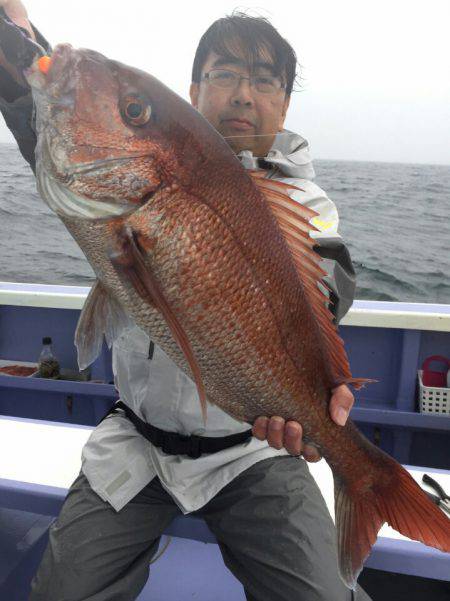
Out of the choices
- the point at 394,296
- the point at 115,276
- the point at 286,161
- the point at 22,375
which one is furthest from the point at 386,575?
the point at 394,296

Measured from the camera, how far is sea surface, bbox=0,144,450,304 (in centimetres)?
1130

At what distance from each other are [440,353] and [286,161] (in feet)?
7.73

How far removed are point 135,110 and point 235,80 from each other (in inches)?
41.8

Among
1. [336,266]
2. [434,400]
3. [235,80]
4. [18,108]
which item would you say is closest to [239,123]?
[235,80]

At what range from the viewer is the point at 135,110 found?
51.6 inches

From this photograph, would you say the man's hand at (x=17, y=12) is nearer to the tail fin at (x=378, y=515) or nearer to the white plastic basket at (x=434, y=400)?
the tail fin at (x=378, y=515)

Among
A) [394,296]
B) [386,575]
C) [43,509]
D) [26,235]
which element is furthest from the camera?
[26,235]

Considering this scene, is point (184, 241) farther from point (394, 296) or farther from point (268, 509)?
point (394, 296)

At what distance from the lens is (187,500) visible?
195 cm

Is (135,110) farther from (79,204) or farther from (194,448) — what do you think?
(194,448)

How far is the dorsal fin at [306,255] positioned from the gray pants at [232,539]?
23.6 inches

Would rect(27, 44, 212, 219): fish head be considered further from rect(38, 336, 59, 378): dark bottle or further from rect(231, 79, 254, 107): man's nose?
rect(38, 336, 59, 378): dark bottle

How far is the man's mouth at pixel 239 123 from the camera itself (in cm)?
225

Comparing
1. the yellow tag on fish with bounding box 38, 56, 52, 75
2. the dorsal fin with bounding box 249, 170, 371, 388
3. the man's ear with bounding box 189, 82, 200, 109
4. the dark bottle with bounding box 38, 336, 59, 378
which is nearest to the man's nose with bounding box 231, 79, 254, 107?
the man's ear with bounding box 189, 82, 200, 109
